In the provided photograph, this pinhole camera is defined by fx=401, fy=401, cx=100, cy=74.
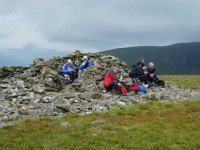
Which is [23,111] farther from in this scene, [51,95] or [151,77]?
[151,77]

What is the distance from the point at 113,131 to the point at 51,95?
14.3m

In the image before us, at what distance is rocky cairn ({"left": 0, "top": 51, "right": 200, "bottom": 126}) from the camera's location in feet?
86.0

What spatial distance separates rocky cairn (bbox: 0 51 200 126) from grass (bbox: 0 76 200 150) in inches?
94.1

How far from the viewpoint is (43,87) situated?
36.0 metres

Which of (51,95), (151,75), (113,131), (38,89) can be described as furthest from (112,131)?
(151,75)

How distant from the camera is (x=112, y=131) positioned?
19797 mm

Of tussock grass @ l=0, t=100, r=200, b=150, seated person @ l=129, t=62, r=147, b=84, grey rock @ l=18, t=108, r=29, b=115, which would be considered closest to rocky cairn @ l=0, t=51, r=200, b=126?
grey rock @ l=18, t=108, r=29, b=115

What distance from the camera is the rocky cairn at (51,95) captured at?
26203 millimetres

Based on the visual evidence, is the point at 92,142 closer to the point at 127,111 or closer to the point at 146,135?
the point at 146,135

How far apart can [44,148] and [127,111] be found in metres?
9.69

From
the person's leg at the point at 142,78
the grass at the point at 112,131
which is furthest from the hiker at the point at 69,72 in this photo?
the grass at the point at 112,131

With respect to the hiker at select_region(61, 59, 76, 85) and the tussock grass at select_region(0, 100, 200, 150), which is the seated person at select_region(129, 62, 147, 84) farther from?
the tussock grass at select_region(0, 100, 200, 150)

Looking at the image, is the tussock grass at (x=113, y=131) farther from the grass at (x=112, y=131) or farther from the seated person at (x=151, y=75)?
the seated person at (x=151, y=75)

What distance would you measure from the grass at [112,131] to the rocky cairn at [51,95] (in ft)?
7.85
